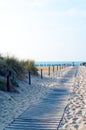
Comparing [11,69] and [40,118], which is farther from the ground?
[11,69]

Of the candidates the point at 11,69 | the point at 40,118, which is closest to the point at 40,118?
the point at 40,118

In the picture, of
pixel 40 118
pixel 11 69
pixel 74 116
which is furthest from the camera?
pixel 11 69

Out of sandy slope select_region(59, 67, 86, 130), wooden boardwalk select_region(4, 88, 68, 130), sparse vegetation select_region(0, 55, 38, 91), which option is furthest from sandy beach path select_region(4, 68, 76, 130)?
sparse vegetation select_region(0, 55, 38, 91)

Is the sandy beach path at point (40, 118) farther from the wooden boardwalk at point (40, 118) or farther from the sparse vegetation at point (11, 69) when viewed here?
the sparse vegetation at point (11, 69)

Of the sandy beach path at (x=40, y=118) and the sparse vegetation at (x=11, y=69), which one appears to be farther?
the sparse vegetation at (x=11, y=69)

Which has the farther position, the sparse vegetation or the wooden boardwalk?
the sparse vegetation

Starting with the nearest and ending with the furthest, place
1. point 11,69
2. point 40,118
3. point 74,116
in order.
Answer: point 40,118 < point 74,116 < point 11,69

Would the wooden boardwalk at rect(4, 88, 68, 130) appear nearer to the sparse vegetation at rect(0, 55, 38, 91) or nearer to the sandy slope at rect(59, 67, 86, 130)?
the sandy slope at rect(59, 67, 86, 130)

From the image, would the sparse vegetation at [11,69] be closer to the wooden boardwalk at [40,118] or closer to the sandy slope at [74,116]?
the sandy slope at [74,116]

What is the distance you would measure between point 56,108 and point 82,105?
1.42 m

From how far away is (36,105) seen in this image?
52.8 feet

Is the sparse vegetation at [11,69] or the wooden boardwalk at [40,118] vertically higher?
the sparse vegetation at [11,69]

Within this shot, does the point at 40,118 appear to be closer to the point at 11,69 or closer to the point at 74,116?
the point at 74,116

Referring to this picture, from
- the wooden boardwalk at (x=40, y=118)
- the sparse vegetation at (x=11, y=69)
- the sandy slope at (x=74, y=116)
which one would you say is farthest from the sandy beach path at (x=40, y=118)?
the sparse vegetation at (x=11, y=69)
